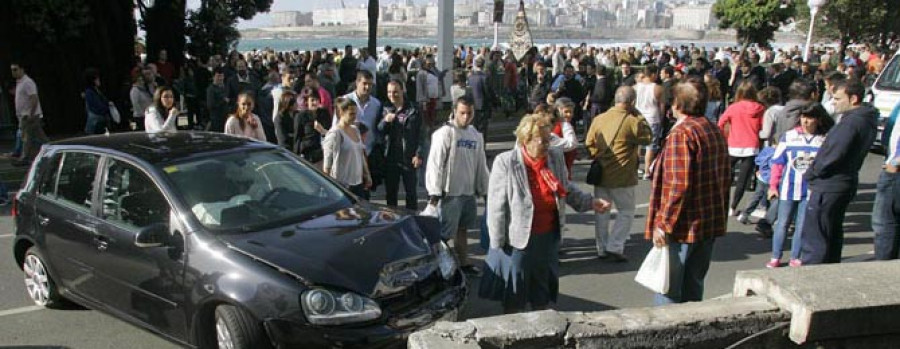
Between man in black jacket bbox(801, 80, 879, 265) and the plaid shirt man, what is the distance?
1.79m

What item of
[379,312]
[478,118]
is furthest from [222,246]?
[478,118]

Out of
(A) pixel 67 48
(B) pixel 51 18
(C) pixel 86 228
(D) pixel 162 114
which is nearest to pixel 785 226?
(C) pixel 86 228

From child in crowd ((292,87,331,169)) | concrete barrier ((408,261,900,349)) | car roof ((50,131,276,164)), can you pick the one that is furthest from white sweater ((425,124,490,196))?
concrete barrier ((408,261,900,349))

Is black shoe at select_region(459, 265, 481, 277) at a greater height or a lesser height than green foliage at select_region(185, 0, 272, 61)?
lesser

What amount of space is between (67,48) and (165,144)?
1211 centimetres

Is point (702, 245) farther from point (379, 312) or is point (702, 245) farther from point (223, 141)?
point (223, 141)

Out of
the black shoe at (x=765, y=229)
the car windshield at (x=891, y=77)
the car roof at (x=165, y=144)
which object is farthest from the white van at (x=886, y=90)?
the car roof at (x=165, y=144)

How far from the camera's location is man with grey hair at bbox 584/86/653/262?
6949 mm

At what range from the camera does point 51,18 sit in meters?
14.5

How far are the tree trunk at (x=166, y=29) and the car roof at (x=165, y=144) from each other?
46.5ft

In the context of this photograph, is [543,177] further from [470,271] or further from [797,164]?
[797,164]

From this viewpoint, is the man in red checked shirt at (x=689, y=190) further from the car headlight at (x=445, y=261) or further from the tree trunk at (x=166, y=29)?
the tree trunk at (x=166, y=29)

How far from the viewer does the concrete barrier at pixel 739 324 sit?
3268mm

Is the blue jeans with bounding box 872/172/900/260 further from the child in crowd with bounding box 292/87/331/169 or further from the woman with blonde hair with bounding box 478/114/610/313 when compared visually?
the child in crowd with bounding box 292/87/331/169
